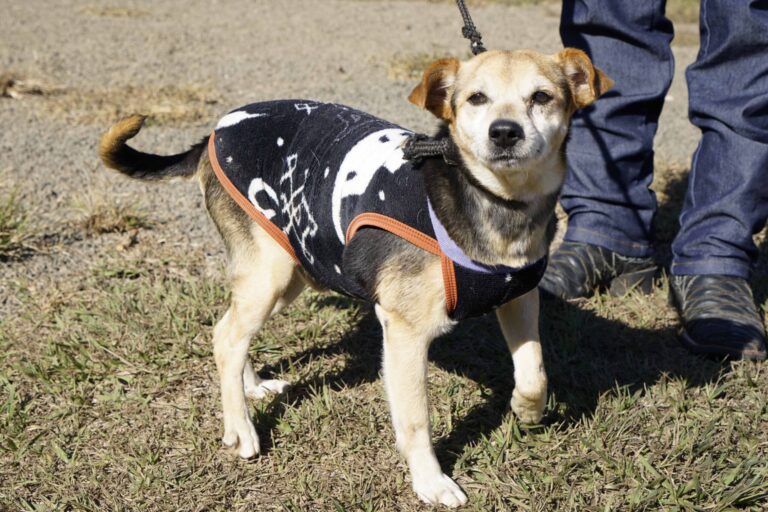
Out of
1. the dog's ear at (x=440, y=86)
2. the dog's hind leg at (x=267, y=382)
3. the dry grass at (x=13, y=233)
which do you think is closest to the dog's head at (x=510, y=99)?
the dog's ear at (x=440, y=86)

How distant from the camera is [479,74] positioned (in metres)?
2.35

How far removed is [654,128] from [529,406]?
181 centimetres

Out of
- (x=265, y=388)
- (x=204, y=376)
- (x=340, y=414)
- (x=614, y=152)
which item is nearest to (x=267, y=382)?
(x=265, y=388)

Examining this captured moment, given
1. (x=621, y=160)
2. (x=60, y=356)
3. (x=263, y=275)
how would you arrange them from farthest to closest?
1. (x=621, y=160)
2. (x=60, y=356)
3. (x=263, y=275)

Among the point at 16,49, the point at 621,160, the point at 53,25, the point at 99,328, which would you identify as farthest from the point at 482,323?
the point at 53,25

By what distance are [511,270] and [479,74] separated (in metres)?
0.58

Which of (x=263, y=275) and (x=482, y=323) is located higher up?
(x=263, y=275)

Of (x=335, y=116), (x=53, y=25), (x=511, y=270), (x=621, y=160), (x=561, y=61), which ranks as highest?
(x=561, y=61)

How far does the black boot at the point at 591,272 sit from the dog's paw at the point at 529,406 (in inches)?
40.3

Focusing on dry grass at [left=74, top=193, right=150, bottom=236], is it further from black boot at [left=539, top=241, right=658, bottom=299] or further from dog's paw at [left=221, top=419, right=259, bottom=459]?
black boot at [left=539, top=241, right=658, bottom=299]

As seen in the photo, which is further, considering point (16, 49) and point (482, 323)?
point (16, 49)

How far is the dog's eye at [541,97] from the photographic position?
2312 millimetres

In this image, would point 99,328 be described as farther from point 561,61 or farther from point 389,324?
point 561,61

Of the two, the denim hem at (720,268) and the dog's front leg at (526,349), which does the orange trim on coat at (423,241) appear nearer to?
the dog's front leg at (526,349)
